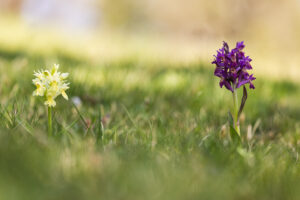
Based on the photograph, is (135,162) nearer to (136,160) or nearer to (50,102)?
(136,160)

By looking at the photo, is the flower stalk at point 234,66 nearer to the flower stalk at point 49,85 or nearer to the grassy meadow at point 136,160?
the grassy meadow at point 136,160

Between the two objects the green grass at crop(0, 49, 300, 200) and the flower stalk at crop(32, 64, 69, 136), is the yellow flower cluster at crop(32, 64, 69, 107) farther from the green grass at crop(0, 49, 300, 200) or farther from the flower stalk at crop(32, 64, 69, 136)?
the green grass at crop(0, 49, 300, 200)

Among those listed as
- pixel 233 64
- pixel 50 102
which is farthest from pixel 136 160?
pixel 233 64

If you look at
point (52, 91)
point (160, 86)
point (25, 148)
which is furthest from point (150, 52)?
point (25, 148)

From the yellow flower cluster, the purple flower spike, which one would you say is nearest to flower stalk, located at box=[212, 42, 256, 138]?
the purple flower spike

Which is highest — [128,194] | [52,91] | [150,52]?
[150,52]

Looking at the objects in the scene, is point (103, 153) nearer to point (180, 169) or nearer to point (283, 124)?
point (180, 169)

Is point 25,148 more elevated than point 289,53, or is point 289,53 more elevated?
point 289,53

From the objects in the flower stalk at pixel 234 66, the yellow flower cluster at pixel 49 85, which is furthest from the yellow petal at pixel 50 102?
the flower stalk at pixel 234 66
